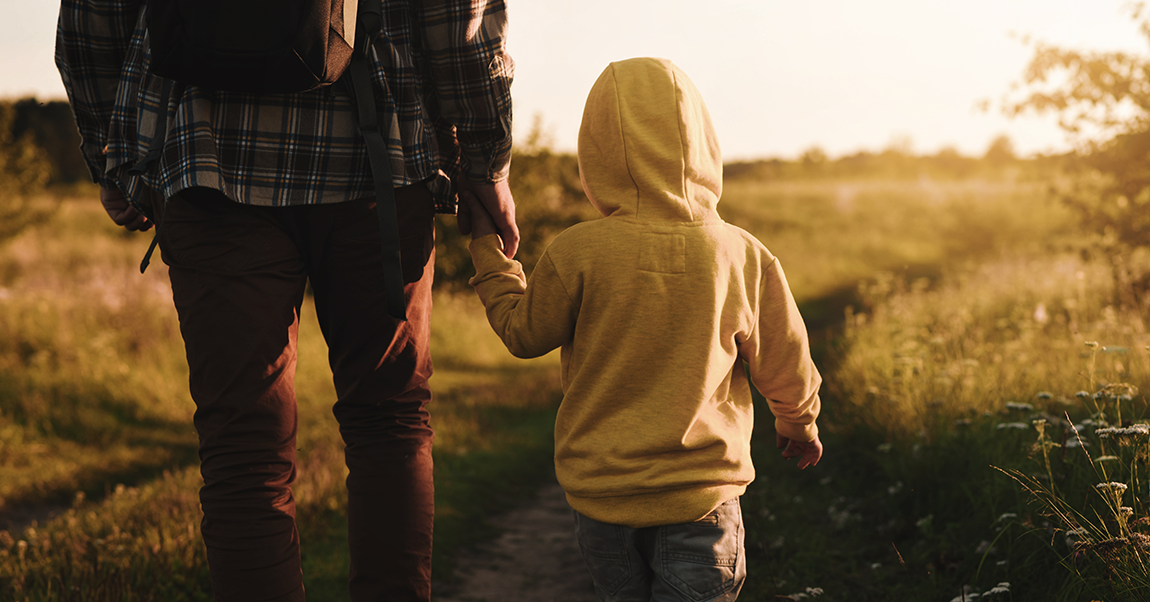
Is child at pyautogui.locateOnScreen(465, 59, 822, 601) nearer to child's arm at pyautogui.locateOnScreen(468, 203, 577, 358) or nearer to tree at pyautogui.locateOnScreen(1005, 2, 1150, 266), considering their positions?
child's arm at pyautogui.locateOnScreen(468, 203, 577, 358)

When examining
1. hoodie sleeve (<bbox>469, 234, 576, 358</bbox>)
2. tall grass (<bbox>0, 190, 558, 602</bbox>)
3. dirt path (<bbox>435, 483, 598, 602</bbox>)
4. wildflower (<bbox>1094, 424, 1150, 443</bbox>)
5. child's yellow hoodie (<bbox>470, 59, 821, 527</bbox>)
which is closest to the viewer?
child's yellow hoodie (<bbox>470, 59, 821, 527</bbox>)

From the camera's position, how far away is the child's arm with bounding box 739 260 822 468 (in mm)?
2023

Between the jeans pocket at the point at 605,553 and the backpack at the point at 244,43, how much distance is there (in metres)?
1.34

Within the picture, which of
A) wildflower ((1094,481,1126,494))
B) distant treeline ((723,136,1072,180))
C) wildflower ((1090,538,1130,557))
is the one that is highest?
wildflower ((1094,481,1126,494))

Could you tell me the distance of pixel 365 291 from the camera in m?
1.98

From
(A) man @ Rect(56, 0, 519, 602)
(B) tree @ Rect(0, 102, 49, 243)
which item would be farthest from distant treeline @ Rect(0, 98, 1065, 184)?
(A) man @ Rect(56, 0, 519, 602)

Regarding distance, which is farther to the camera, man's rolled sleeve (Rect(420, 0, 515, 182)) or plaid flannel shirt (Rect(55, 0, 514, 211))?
man's rolled sleeve (Rect(420, 0, 515, 182))

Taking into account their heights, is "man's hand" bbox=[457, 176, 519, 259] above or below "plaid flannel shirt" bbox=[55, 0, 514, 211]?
below

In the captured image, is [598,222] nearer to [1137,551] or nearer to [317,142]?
[317,142]

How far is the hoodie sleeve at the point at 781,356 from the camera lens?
6.64 ft

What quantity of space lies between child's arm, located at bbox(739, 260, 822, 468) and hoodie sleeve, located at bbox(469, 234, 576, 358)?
507 mm

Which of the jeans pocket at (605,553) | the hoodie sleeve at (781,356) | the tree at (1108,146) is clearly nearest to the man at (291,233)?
the jeans pocket at (605,553)

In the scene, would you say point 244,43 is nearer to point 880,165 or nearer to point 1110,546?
point 1110,546

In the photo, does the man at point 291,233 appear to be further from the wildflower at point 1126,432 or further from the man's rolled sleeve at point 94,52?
the wildflower at point 1126,432
